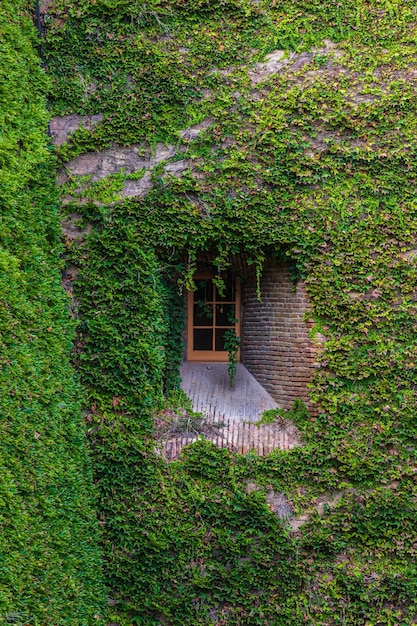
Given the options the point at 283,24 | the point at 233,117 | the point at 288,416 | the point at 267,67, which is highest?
the point at 283,24

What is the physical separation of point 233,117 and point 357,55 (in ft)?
5.01

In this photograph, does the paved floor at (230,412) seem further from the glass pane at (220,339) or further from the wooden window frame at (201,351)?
the glass pane at (220,339)

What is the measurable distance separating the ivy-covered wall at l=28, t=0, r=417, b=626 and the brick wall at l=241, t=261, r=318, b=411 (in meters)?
0.20

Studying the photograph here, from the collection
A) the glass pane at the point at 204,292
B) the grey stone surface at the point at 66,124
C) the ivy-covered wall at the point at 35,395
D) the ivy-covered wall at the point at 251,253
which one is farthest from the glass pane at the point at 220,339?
the grey stone surface at the point at 66,124

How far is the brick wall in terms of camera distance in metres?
6.46

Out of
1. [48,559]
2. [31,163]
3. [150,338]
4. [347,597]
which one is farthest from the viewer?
[150,338]

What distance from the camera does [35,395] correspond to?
5.02m

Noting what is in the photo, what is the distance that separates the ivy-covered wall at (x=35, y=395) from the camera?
178 inches

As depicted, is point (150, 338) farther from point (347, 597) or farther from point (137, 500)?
point (347, 597)

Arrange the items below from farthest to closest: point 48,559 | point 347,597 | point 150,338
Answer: point 150,338
point 347,597
point 48,559

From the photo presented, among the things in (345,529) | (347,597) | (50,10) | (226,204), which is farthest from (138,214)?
(347,597)

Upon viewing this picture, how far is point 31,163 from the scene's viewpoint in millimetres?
5512

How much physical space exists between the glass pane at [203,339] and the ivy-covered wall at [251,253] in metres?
0.76

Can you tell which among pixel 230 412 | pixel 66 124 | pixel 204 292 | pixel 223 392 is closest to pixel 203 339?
pixel 204 292
